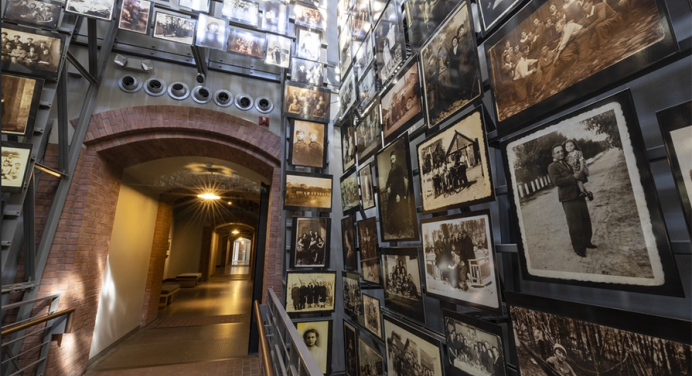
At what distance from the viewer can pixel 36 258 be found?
3646 mm

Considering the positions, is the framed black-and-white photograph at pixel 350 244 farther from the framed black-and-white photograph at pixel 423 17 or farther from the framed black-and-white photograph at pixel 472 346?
the framed black-and-white photograph at pixel 423 17

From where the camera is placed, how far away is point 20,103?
135 inches

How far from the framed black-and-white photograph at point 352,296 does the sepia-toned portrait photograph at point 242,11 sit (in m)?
3.88

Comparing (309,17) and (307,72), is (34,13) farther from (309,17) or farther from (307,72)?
(309,17)

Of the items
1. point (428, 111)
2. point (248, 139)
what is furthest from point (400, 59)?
point (248, 139)

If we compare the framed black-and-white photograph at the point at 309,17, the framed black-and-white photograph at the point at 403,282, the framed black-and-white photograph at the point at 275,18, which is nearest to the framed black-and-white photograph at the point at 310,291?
the framed black-and-white photograph at the point at 403,282

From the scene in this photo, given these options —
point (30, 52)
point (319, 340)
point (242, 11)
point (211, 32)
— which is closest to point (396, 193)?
point (319, 340)

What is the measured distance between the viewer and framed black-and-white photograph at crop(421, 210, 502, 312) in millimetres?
1764

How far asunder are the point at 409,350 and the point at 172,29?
4.68m

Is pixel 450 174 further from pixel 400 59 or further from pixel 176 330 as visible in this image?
pixel 176 330

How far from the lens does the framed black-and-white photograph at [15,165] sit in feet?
10.6

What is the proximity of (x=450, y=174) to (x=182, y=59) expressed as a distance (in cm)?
450

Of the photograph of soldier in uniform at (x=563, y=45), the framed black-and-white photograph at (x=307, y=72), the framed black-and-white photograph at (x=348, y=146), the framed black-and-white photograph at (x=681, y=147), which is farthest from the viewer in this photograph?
the framed black-and-white photograph at (x=307, y=72)

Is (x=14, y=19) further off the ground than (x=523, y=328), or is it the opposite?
(x=14, y=19)
